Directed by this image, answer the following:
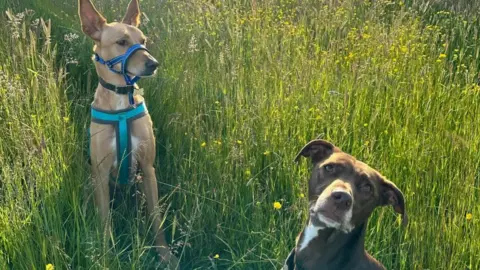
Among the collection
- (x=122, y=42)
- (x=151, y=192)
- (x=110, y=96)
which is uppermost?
(x=122, y=42)

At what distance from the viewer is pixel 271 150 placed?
3.51 meters

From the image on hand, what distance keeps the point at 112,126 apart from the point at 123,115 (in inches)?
3.8

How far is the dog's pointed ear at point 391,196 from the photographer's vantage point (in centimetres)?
250

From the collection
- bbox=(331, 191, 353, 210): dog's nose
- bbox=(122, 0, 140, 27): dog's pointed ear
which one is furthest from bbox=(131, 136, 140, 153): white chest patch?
bbox=(331, 191, 353, 210): dog's nose

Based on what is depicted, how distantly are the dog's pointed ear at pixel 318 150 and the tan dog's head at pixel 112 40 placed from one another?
44.7 inches

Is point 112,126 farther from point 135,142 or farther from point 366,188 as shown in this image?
point 366,188

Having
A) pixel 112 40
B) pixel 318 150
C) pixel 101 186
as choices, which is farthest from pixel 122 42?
pixel 318 150

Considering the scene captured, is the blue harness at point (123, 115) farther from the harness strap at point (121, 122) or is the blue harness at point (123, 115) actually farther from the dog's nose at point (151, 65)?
the dog's nose at point (151, 65)

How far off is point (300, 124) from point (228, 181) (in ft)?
2.20

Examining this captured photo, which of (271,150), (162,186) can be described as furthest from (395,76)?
(162,186)

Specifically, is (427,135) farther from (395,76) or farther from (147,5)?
(147,5)

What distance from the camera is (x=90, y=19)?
3.45 m

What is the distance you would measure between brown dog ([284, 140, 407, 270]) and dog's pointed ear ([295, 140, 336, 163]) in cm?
11

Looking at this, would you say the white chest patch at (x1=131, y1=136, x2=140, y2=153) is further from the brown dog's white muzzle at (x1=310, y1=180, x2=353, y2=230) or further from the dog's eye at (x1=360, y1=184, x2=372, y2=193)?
the dog's eye at (x1=360, y1=184, x2=372, y2=193)
